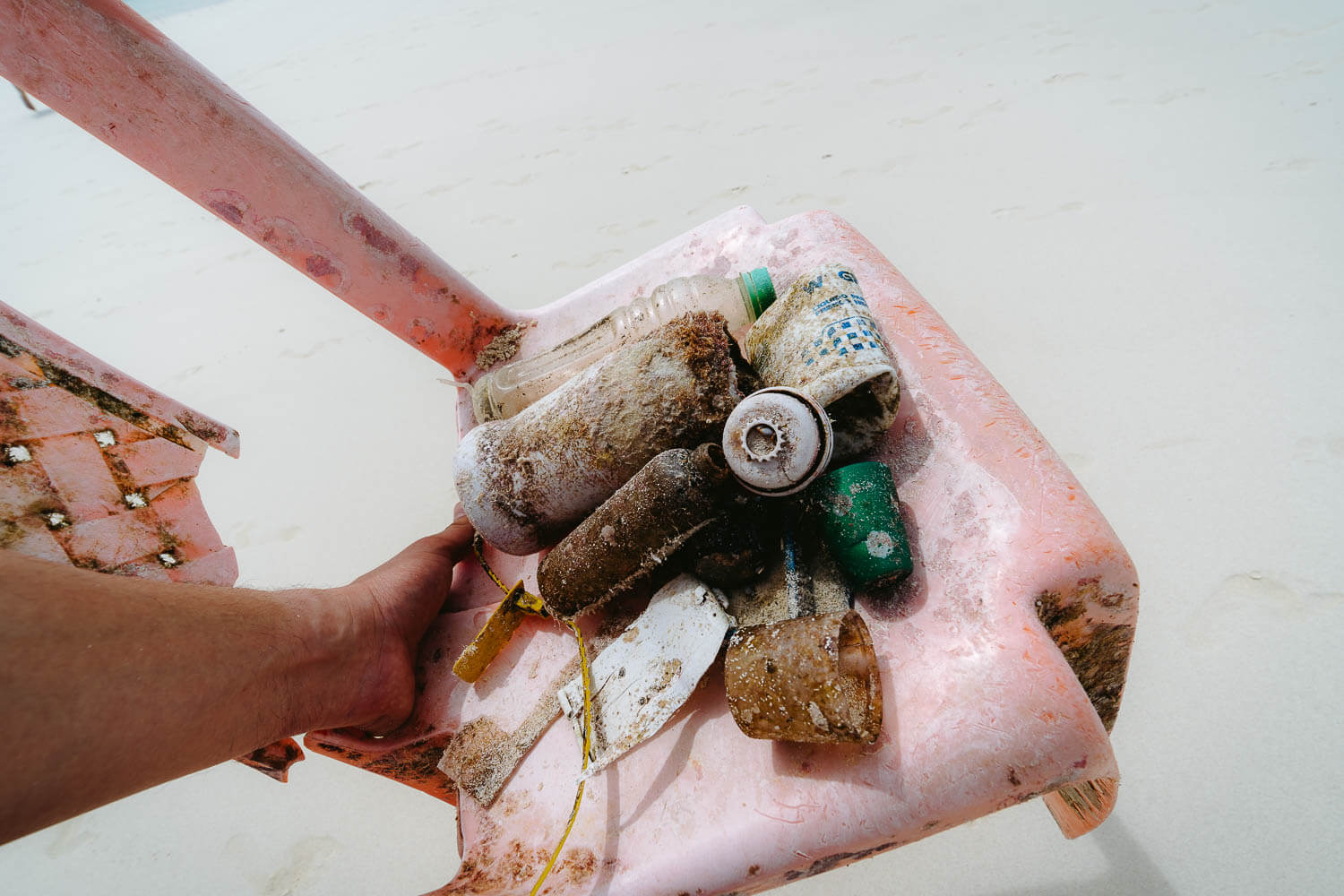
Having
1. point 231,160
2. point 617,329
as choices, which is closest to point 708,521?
point 617,329

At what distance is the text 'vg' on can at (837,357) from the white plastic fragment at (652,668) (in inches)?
13.6

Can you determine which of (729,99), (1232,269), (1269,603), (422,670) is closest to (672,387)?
(422,670)

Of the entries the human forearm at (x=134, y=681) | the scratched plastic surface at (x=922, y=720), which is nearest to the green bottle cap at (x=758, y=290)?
the scratched plastic surface at (x=922, y=720)

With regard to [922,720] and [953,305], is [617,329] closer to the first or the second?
[922,720]

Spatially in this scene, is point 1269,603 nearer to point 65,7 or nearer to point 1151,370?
point 1151,370

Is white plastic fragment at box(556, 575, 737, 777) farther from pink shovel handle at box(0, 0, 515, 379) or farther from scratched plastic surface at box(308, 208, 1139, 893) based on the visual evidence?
pink shovel handle at box(0, 0, 515, 379)

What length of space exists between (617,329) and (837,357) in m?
0.65

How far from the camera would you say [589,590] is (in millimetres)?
1177

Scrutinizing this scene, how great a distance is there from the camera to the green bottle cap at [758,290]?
1411mm

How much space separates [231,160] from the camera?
1.50m

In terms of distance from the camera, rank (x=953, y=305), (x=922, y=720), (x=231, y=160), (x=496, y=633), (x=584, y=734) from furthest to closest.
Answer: (x=953, y=305) < (x=231, y=160) < (x=496, y=633) < (x=584, y=734) < (x=922, y=720)

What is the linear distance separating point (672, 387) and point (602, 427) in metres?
0.15

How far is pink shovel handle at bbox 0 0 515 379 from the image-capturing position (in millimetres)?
1327

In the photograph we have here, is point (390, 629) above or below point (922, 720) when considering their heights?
above
